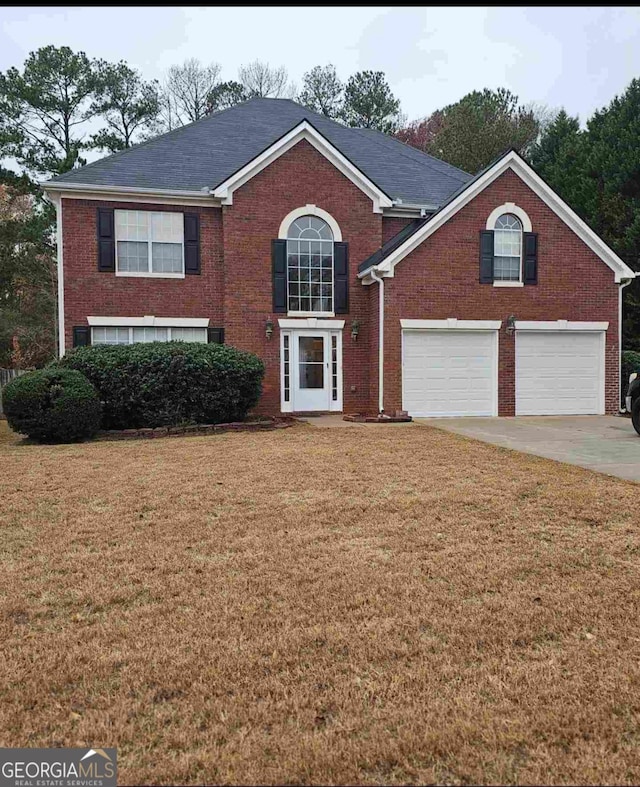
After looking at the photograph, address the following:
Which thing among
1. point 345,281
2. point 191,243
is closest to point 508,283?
point 345,281

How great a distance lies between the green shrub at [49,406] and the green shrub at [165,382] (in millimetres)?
960

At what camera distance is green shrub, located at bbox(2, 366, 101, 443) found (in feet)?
37.2

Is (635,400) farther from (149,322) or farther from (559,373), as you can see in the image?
(149,322)

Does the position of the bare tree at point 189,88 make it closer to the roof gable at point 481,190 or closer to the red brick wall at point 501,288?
the roof gable at point 481,190

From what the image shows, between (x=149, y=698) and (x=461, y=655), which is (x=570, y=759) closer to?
Result: (x=461, y=655)

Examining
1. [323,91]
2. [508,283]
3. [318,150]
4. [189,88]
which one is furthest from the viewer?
[323,91]

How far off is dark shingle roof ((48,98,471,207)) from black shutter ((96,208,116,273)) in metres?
0.77

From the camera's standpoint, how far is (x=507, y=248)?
15.1 metres

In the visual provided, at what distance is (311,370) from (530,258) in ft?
20.7

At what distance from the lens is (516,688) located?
271 cm

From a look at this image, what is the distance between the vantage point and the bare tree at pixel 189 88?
32094mm

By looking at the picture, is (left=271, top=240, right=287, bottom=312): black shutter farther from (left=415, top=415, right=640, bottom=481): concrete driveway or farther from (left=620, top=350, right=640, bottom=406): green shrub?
(left=620, top=350, right=640, bottom=406): green shrub

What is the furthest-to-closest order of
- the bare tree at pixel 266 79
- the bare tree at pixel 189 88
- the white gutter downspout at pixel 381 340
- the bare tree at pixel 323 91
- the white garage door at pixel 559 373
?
the bare tree at pixel 323 91, the bare tree at pixel 266 79, the bare tree at pixel 189 88, the white garage door at pixel 559 373, the white gutter downspout at pixel 381 340

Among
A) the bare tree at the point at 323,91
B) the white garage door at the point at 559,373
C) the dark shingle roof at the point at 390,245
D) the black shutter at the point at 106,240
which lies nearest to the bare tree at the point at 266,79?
the bare tree at the point at 323,91
